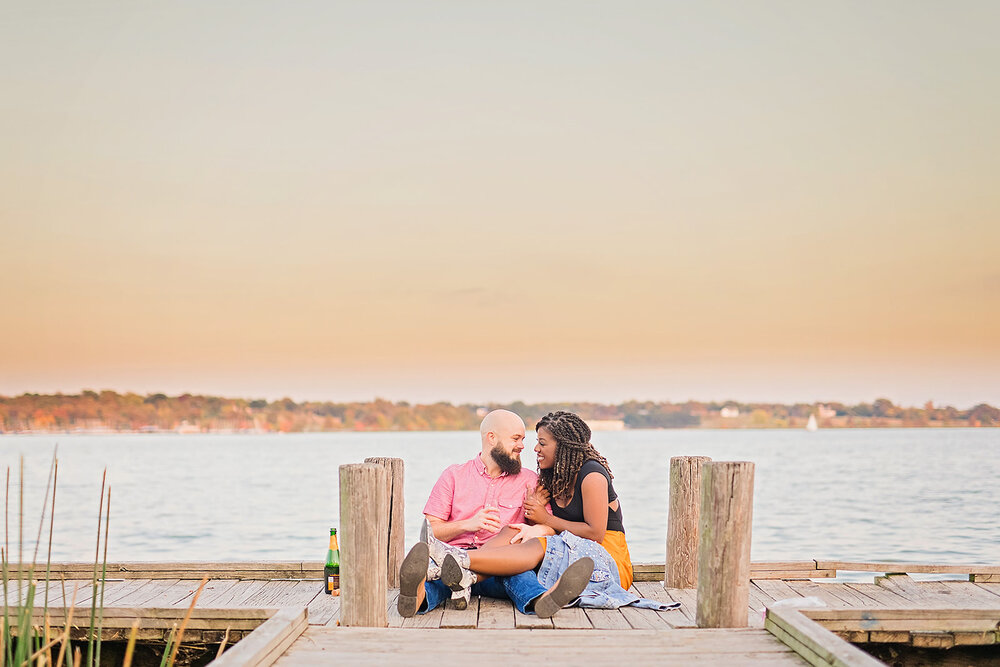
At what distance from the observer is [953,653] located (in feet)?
18.0

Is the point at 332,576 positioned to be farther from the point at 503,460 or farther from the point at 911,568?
the point at 911,568

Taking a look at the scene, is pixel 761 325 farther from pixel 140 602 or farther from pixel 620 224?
pixel 140 602

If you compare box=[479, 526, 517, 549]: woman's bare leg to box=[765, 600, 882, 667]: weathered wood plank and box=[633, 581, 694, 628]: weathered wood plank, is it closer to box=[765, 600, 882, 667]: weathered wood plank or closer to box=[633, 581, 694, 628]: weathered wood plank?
box=[633, 581, 694, 628]: weathered wood plank

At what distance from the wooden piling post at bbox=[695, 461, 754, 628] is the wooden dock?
15 cm

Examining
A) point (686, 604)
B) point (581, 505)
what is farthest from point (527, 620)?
point (686, 604)

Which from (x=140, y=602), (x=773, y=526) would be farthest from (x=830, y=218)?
(x=140, y=602)

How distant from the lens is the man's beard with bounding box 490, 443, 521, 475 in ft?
18.3

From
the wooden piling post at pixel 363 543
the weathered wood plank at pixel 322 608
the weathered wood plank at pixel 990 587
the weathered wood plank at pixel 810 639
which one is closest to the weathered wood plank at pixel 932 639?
the weathered wood plank at pixel 810 639

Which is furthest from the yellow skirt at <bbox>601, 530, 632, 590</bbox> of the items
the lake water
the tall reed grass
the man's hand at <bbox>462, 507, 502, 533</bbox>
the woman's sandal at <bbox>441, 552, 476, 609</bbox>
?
the lake water

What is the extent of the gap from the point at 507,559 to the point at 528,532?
0.25 metres

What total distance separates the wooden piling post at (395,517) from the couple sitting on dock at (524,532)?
0.24 metres

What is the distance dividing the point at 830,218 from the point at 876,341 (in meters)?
13.4

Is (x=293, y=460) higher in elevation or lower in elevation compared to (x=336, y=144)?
lower

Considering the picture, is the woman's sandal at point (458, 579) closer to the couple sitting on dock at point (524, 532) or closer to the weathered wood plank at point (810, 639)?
the couple sitting on dock at point (524, 532)
